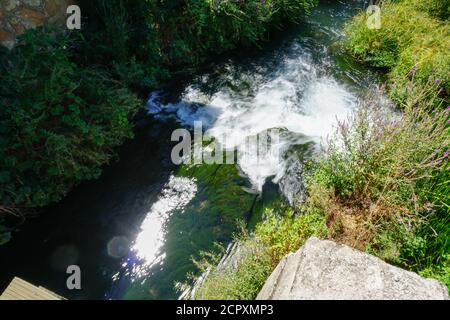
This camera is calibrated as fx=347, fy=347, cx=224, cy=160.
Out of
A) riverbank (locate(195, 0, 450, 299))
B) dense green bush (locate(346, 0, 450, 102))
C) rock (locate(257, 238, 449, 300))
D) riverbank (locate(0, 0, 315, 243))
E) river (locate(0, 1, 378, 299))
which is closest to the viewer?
rock (locate(257, 238, 449, 300))

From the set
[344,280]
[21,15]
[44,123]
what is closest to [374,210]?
[344,280]

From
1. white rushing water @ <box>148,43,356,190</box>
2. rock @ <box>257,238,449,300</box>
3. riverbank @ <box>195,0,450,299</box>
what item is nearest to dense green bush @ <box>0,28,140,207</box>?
white rushing water @ <box>148,43,356,190</box>

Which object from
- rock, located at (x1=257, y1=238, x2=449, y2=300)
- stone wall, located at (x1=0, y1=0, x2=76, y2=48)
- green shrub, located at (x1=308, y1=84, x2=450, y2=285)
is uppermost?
stone wall, located at (x1=0, y1=0, x2=76, y2=48)

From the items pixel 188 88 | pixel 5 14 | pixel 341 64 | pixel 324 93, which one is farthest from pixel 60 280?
pixel 341 64

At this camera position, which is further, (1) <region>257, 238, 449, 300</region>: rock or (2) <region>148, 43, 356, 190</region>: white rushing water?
(2) <region>148, 43, 356, 190</region>: white rushing water

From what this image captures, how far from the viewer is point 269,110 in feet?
20.8

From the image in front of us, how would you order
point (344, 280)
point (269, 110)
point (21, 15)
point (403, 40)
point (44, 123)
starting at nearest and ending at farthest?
point (344, 280) < point (44, 123) < point (21, 15) < point (269, 110) < point (403, 40)

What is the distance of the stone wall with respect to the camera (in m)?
4.79

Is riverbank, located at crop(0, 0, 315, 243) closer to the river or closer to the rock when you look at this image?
the river

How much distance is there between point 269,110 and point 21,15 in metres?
4.13

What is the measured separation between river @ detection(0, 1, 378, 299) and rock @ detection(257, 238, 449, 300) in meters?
1.80

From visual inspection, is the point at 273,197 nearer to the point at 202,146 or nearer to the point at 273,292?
the point at 202,146

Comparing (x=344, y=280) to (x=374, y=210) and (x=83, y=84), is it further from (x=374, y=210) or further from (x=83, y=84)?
(x=83, y=84)

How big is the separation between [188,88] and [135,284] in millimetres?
4147
